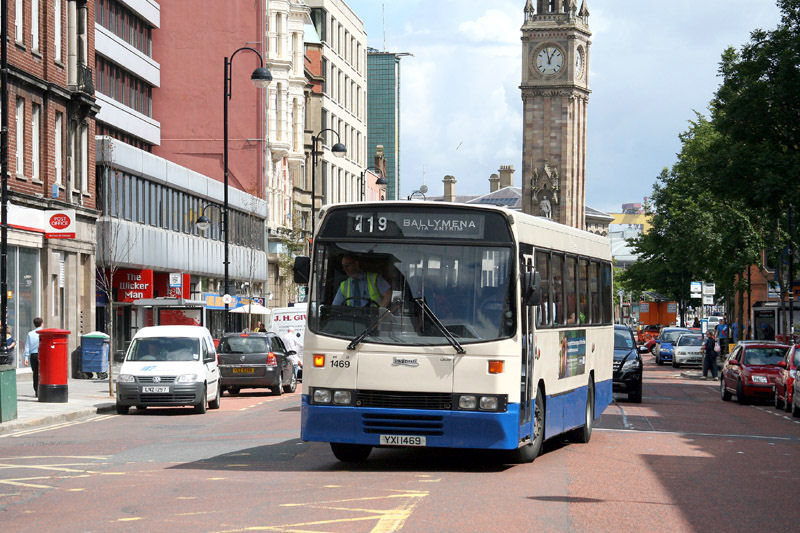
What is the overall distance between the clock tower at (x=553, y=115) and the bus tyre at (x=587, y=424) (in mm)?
118853

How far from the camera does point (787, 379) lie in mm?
30953

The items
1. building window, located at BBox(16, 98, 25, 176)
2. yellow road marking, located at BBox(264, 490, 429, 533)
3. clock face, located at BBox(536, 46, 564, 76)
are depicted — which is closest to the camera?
yellow road marking, located at BBox(264, 490, 429, 533)

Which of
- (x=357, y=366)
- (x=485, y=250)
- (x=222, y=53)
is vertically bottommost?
Result: (x=357, y=366)

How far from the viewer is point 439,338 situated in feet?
48.4

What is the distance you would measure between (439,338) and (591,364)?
6036mm

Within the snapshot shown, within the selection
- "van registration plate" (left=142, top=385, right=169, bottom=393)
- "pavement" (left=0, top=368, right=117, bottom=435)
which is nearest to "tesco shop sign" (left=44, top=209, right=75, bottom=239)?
"pavement" (left=0, top=368, right=117, bottom=435)

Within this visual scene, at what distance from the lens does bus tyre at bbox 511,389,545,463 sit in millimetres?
15945

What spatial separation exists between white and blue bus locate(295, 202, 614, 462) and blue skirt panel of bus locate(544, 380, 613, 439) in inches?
51.1

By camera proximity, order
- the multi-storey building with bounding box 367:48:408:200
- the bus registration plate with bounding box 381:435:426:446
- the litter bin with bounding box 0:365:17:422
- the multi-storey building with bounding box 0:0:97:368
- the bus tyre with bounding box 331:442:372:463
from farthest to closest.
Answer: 1. the multi-storey building with bounding box 367:48:408:200
2. the multi-storey building with bounding box 0:0:97:368
3. the litter bin with bounding box 0:365:17:422
4. the bus tyre with bounding box 331:442:372:463
5. the bus registration plate with bounding box 381:435:426:446

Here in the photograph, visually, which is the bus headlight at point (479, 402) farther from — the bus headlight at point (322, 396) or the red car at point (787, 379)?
the red car at point (787, 379)

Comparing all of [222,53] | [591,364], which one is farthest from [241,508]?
[222,53]

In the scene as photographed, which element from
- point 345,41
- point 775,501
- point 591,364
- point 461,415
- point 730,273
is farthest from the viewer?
point 345,41

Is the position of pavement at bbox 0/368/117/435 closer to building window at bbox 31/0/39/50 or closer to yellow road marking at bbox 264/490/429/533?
building window at bbox 31/0/39/50

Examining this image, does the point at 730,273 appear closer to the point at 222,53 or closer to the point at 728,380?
the point at 728,380
